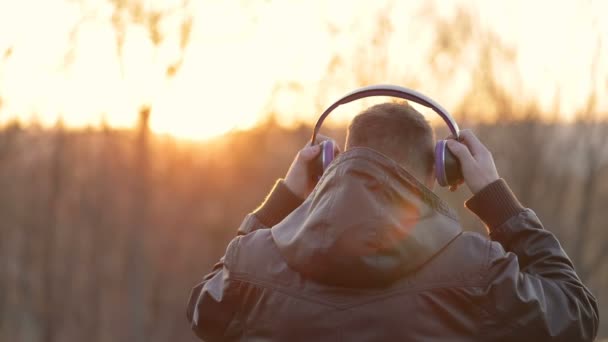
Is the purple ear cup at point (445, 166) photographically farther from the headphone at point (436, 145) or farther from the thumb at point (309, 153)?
the thumb at point (309, 153)

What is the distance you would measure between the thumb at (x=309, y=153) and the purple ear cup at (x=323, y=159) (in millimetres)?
12

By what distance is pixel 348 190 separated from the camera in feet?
6.31

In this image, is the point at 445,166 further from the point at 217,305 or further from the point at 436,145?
the point at 217,305

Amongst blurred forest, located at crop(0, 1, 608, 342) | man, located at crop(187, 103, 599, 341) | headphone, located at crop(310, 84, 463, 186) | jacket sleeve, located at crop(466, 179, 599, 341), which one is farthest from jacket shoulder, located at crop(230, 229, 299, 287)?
blurred forest, located at crop(0, 1, 608, 342)

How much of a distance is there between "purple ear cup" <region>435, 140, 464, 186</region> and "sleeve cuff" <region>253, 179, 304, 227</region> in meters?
0.45

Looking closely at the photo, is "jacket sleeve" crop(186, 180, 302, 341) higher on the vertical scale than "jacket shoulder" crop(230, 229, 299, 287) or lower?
lower

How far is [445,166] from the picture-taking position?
222 cm

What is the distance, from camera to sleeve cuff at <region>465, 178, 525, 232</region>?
221cm

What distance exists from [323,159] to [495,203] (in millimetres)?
482

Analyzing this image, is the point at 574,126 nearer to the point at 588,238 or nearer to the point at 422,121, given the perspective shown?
the point at 588,238

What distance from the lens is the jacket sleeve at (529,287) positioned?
1.91 metres

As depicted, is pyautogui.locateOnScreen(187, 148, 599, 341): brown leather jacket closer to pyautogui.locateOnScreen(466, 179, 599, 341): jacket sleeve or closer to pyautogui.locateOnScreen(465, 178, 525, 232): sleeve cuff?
pyautogui.locateOnScreen(466, 179, 599, 341): jacket sleeve

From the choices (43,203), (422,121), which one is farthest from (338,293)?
(43,203)

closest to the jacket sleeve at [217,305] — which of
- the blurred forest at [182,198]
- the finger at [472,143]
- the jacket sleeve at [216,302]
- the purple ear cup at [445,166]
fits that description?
the jacket sleeve at [216,302]
